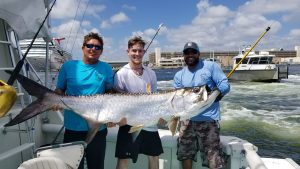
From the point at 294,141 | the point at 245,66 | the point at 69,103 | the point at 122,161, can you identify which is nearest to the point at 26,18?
the point at 69,103

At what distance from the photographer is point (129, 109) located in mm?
3564

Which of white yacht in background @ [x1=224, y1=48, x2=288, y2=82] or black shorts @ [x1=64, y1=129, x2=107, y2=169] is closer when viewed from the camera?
black shorts @ [x1=64, y1=129, x2=107, y2=169]

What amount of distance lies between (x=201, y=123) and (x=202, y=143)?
0.83 ft

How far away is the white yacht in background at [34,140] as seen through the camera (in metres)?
3.30

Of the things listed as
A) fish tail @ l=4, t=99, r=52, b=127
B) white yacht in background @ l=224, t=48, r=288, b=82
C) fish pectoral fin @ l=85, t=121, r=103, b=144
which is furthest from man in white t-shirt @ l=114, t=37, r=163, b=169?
white yacht in background @ l=224, t=48, r=288, b=82

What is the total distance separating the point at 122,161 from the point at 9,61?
2021 millimetres

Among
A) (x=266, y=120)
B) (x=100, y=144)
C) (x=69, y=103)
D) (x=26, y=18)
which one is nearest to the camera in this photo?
(x=69, y=103)

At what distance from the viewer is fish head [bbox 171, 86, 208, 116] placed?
138 inches

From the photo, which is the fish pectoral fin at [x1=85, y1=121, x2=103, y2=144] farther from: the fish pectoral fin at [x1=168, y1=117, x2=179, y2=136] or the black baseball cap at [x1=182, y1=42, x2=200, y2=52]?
the black baseball cap at [x1=182, y1=42, x2=200, y2=52]

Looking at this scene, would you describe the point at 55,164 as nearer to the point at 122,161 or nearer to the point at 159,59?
the point at 122,161

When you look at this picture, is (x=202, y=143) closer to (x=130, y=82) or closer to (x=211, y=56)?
(x=130, y=82)

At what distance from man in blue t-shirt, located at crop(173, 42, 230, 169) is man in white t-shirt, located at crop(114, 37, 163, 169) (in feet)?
1.72

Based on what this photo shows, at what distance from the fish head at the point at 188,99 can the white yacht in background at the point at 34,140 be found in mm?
968

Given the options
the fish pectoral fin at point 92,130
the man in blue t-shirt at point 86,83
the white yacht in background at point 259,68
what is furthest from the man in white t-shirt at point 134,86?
the white yacht in background at point 259,68
